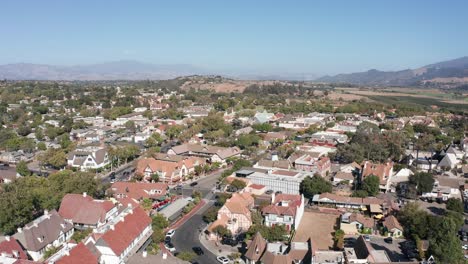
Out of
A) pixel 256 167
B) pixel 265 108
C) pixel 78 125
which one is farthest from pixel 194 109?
pixel 256 167

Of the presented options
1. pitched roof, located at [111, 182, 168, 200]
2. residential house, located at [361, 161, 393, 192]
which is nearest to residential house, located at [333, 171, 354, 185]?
residential house, located at [361, 161, 393, 192]

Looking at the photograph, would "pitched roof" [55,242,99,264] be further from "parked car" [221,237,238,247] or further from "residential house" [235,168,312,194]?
"residential house" [235,168,312,194]

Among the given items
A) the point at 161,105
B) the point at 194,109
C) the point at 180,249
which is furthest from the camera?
the point at 161,105

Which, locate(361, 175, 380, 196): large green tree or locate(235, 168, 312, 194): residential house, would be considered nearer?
locate(361, 175, 380, 196): large green tree

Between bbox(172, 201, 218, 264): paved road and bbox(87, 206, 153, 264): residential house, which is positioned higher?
bbox(87, 206, 153, 264): residential house

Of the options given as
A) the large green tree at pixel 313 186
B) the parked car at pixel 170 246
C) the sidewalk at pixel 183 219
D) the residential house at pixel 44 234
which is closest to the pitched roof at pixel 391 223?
the large green tree at pixel 313 186

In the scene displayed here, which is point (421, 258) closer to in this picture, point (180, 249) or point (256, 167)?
point (180, 249)

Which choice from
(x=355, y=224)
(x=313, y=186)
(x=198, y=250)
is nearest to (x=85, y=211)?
(x=198, y=250)

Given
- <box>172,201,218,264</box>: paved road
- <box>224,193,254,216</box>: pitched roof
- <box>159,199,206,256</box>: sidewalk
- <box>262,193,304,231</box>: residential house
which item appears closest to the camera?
<box>172,201,218,264</box>: paved road
